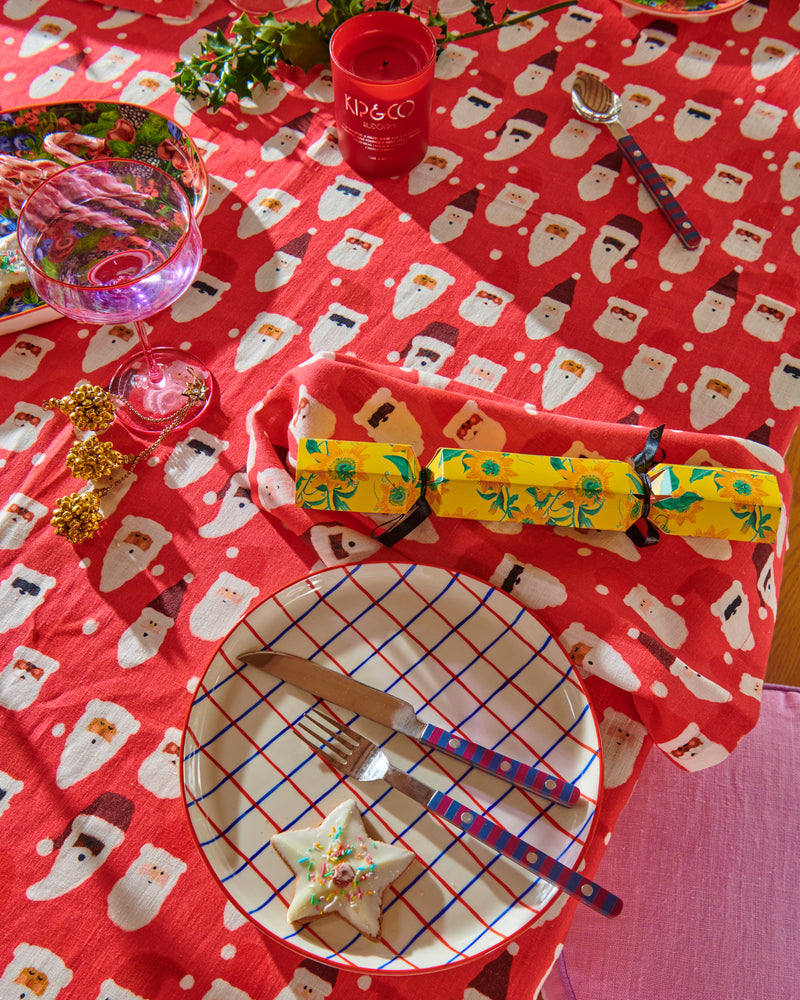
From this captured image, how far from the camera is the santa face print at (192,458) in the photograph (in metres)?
0.80

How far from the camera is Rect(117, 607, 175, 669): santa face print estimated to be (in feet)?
2.32

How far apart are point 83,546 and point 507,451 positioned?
43 centimetres

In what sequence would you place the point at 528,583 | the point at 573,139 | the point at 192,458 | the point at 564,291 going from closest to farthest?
the point at 528,583 < the point at 192,458 < the point at 564,291 < the point at 573,139

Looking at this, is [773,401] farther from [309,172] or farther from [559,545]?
[309,172]

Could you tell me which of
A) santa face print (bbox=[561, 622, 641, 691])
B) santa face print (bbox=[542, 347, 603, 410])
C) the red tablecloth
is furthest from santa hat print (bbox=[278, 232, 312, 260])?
santa face print (bbox=[561, 622, 641, 691])

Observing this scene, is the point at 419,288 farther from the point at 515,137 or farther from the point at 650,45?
the point at 650,45

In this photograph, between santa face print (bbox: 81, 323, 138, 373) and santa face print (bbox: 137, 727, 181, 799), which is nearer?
A: santa face print (bbox: 137, 727, 181, 799)

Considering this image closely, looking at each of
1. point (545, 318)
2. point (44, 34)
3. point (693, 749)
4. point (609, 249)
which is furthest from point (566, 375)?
Answer: point (44, 34)

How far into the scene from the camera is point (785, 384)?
0.86 m

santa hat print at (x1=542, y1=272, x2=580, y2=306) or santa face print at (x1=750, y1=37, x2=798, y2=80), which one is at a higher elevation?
santa face print at (x1=750, y1=37, x2=798, y2=80)

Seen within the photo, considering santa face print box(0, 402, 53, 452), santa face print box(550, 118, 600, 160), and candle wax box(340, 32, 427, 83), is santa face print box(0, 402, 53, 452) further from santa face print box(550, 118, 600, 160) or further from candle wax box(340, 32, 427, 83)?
santa face print box(550, 118, 600, 160)

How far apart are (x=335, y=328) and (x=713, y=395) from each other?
434 millimetres

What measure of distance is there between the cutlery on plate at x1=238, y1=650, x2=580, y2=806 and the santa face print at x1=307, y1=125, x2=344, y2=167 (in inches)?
26.2

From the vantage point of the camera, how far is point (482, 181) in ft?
3.24
